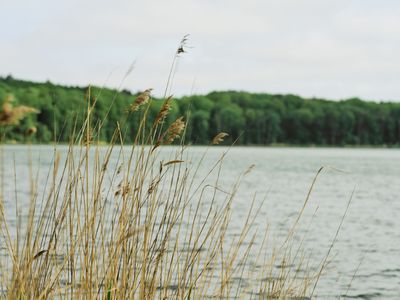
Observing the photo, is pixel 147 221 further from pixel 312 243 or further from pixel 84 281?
pixel 312 243

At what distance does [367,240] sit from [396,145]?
138m

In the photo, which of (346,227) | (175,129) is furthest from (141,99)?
(346,227)

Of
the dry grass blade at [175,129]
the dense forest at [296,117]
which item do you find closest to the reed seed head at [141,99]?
the dry grass blade at [175,129]

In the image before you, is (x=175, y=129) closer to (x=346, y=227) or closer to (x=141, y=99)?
(x=141, y=99)

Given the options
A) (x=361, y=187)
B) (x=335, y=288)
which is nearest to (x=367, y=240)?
(x=335, y=288)

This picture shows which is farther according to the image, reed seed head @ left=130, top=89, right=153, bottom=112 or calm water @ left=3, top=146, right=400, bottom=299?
calm water @ left=3, top=146, right=400, bottom=299

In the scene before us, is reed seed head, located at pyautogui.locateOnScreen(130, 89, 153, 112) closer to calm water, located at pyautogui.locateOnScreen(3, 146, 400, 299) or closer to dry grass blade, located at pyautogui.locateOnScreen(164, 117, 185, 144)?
dry grass blade, located at pyautogui.locateOnScreen(164, 117, 185, 144)

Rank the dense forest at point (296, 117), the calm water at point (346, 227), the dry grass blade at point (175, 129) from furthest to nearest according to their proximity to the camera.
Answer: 1. the dense forest at point (296, 117)
2. the calm water at point (346, 227)
3. the dry grass blade at point (175, 129)

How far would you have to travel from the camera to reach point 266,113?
448ft

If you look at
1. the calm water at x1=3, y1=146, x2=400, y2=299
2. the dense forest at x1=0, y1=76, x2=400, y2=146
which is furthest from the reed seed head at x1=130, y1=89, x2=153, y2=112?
the dense forest at x1=0, y1=76, x2=400, y2=146

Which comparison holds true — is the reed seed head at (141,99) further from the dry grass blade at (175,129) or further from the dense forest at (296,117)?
the dense forest at (296,117)

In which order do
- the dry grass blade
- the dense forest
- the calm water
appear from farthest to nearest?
1. the dense forest
2. the calm water
3. the dry grass blade

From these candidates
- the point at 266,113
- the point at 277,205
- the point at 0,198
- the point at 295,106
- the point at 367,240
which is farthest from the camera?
the point at 295,106

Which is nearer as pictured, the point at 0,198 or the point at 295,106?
the point at 0,198
